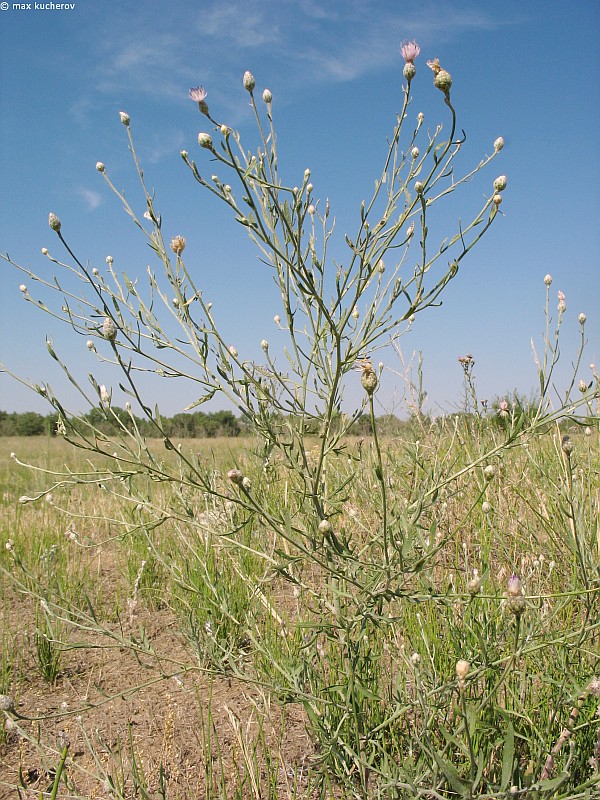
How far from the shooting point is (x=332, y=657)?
5.91 feet

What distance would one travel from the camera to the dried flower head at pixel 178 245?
5.10ft

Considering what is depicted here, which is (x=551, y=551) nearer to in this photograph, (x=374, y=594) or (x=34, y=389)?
(x=374, y=594)

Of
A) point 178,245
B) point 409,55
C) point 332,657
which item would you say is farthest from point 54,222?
point 332,657

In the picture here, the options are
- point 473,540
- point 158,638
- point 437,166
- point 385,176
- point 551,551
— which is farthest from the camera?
point 473,540

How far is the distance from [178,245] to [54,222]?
0.30 meters

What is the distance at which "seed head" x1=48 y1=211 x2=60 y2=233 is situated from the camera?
148 cm

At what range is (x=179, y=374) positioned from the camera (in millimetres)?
1562

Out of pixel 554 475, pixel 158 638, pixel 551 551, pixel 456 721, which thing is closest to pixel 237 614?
pixel 158 638

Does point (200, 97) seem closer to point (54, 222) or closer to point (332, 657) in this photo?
point (54, 222)

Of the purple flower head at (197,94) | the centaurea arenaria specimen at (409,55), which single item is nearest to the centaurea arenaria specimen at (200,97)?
the purple flower head at (197,94)

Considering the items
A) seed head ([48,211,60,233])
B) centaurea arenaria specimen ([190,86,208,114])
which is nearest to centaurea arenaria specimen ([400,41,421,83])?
centaurea arenaria specimen ([190,86,208,114])

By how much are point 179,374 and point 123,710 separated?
1402mm

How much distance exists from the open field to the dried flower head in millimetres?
521

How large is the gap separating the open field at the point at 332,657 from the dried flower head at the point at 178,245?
0.52 meters
